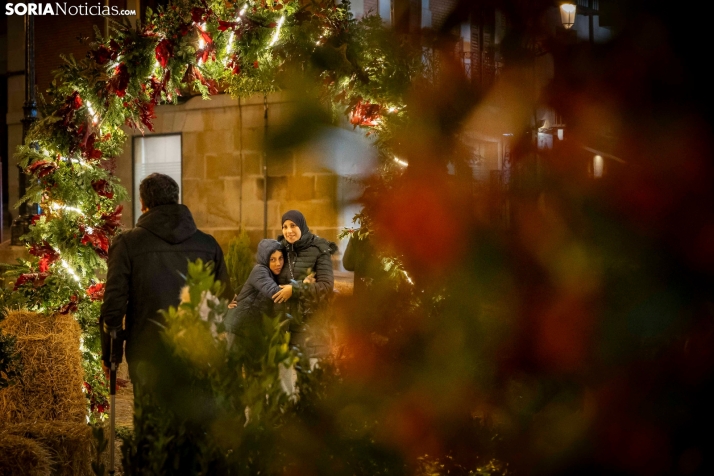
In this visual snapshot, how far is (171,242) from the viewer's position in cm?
497

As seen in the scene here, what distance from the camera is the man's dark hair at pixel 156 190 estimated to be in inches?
196

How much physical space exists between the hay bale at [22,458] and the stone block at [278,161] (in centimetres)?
353

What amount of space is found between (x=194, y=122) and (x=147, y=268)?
32.8 ft

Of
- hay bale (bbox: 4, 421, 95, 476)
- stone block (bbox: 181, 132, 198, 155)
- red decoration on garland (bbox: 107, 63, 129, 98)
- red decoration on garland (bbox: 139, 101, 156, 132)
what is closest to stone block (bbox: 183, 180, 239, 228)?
stone block (bbox: 181, 132, 198, 155)

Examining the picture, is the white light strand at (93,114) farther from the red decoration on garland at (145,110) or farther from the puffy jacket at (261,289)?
the puffy jacket at (261,289)

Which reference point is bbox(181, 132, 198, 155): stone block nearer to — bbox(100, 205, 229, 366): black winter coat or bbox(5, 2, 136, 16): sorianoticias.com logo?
bbox(5, 2, 136, 16): sorianoticias.com logo

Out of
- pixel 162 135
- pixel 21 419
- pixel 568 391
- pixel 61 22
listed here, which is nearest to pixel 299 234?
pixel 21 419

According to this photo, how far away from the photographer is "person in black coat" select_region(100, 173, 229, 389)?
16.0ft

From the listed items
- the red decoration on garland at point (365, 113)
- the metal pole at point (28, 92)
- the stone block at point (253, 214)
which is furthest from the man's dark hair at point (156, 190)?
the stone block at point (253, 214)

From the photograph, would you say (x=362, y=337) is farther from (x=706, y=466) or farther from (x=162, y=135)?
(x=162, y=135)

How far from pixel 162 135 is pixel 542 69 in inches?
573

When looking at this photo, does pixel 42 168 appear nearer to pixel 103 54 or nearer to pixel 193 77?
pixel 103 54

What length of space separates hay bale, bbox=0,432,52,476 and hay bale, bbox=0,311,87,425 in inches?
55.8

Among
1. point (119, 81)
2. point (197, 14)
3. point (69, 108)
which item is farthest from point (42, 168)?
point (197, 14)
